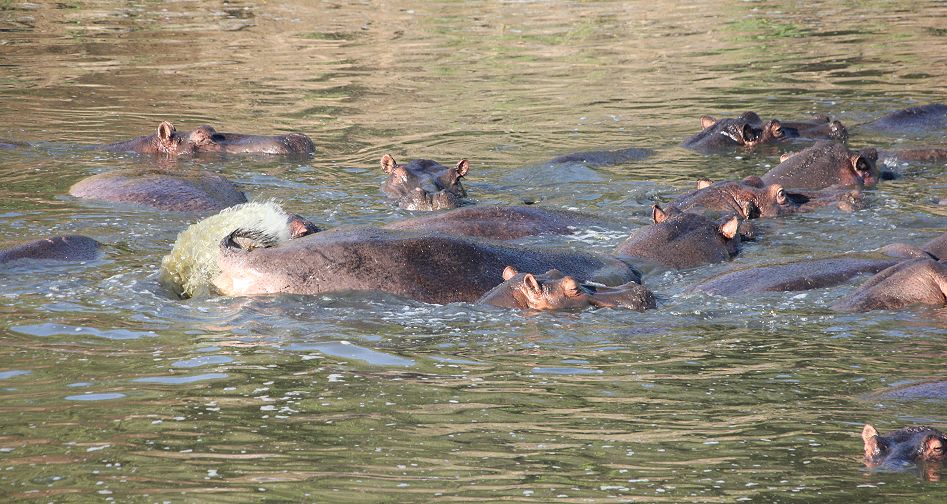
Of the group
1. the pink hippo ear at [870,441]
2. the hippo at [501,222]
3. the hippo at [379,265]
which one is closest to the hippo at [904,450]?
the pink hippo ear at [870,441]

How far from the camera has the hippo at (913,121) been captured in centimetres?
1374

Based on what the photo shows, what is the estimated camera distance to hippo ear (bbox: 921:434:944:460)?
499 cm

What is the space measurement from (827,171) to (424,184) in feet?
10.8

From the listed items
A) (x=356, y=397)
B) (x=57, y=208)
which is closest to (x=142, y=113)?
(x=57, y=208)

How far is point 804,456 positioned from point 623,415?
2.75 feet

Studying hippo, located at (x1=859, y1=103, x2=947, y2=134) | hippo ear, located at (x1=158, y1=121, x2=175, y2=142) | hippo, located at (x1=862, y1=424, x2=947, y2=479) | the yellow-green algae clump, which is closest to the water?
hippo, located at (x1=862, y1=424, x2=947, y2=479)

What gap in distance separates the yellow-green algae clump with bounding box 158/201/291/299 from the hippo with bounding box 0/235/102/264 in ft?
2.15

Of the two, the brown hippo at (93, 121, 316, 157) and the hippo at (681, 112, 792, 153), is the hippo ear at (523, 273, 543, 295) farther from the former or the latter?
the brown hippo at (93, 121, 316, 157)

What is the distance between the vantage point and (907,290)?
7312mm

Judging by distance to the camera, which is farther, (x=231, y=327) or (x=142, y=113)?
(x=142, y=113)

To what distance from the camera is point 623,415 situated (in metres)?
5.71

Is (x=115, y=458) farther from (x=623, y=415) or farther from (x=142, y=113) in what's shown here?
(x=142, y=113)

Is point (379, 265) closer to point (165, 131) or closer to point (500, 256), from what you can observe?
point (500, 256)

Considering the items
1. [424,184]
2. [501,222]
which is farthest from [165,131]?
[501,222]
